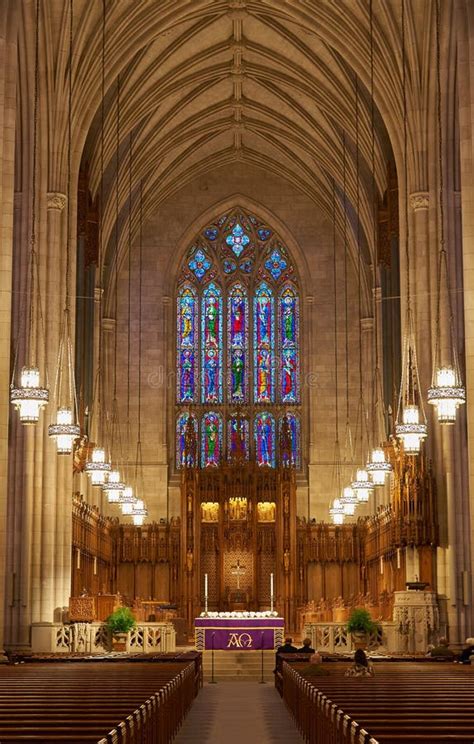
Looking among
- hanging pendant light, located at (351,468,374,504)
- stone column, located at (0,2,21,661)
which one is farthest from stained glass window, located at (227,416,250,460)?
stone column, located at (0,2,21,661)

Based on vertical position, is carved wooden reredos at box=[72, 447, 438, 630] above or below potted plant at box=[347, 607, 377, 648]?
above

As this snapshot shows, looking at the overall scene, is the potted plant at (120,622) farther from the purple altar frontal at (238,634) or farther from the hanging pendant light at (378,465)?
the hanging pendant light at (378,465)

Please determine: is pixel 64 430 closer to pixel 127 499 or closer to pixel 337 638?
pixel 127 499

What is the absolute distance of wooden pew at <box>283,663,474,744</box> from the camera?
8922 millimetres

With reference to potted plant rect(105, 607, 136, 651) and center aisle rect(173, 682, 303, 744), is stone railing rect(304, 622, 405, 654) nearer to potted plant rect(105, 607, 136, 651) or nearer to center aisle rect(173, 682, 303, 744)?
potted plant rect(105, 607, 136, 651)

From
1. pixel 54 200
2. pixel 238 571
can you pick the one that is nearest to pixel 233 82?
pixel 54 200

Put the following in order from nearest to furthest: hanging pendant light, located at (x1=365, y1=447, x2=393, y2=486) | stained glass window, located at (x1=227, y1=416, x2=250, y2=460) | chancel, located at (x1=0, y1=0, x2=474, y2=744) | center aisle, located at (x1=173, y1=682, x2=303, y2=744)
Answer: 1. center aisle, located at (x1=173, y1=682, x2=303, y2=744)
2. chancel, located at (x1=0, y1=0, x2=474, y2=744)
3. hanging pendant light, located at (x1=365, y1=447, x2=393, y2=486)
4. stained glass window, located at (x1=227, y1=416, x2=250, y2=460)

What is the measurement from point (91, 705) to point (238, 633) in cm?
2407

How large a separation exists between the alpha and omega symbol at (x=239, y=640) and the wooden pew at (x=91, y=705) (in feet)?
51.5

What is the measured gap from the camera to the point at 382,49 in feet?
120

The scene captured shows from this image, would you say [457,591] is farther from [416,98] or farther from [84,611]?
[416,98]

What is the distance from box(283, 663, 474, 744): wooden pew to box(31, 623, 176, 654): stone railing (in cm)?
1438

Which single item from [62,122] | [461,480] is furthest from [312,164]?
[461,480]

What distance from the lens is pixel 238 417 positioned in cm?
4997
